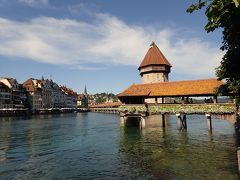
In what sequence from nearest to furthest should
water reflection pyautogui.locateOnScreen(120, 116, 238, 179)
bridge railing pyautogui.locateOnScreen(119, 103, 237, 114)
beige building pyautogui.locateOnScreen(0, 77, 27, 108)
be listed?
water reflection pyautogui.locateOnScreen(120, 116, 238, 179)
bridge railing pyautogui.locateOnScreen(119, 103, 237, 114)
beige building pyautogui.locateOnScreen(0, 77, 27, 108)

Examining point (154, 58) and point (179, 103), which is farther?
point (154, 58)

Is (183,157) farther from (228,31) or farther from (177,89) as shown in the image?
(177,89)

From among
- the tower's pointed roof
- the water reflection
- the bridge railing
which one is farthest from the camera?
the tower's pointed roof

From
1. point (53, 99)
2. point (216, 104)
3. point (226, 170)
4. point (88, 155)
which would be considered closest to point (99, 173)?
point (88, 155)

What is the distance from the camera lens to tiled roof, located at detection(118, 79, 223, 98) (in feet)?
116

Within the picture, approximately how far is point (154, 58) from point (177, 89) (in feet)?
97.9

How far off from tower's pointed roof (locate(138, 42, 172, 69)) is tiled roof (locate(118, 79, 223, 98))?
2385cm

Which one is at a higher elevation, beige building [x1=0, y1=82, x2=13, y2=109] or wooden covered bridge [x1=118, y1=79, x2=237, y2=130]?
beige building [x1=0, y1=82, x2=13, y2=109]

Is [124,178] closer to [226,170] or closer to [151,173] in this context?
[151,173]

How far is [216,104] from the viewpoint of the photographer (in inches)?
1323

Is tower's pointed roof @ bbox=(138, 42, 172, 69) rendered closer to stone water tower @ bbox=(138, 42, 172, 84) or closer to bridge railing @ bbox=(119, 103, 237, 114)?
stone water tower @ bbox=(138, 42, 172, 84)

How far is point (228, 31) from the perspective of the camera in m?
15.2

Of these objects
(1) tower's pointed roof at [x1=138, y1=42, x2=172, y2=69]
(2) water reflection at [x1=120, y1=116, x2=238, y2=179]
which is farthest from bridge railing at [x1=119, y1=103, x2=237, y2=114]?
(1) tower's pointed roof at [x1=138, y1=42, x2=172, y2=69]

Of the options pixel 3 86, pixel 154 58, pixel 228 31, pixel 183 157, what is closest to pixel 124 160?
pixel 183 157
